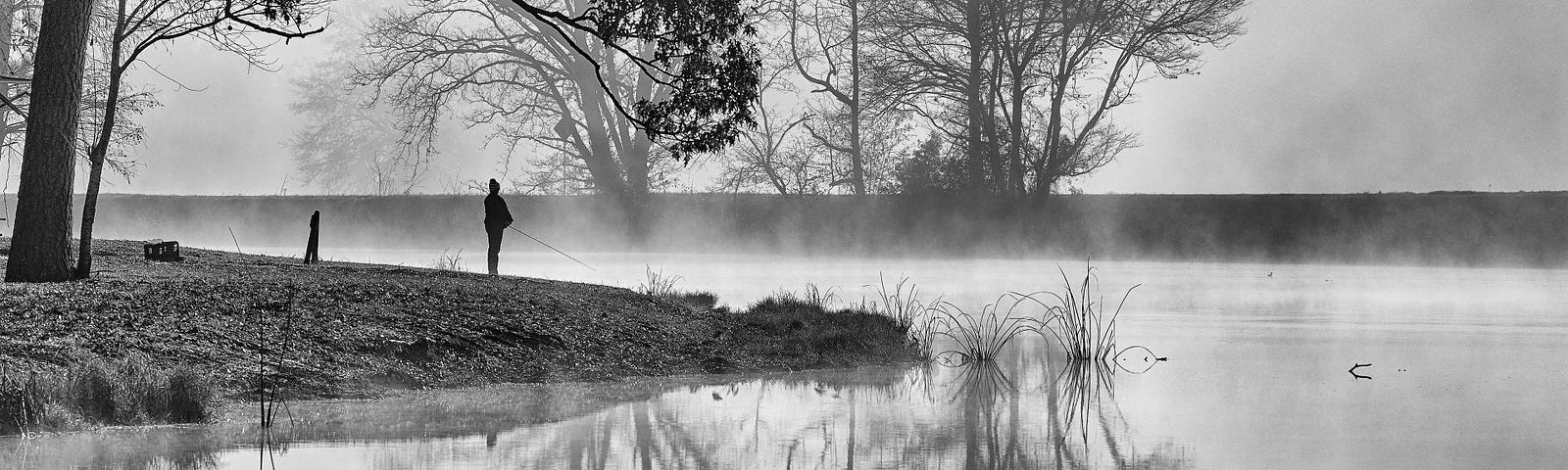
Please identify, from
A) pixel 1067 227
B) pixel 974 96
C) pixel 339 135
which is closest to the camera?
pixel 974 96

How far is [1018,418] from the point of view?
33.8 ft

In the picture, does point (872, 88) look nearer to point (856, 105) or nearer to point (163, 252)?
point (856, 105)

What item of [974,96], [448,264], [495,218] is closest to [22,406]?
[495,218]

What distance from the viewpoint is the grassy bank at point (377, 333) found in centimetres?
1077

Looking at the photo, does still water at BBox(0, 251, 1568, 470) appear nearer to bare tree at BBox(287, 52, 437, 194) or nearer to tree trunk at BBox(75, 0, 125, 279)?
tree trunk at BBox(75, 0, 125, 279)

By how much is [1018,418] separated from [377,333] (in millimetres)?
5133

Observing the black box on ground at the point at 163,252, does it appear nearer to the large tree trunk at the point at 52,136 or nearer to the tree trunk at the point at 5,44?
the large tree trunk at the point at 52,136

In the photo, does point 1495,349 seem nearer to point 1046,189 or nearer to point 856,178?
point 1046,189

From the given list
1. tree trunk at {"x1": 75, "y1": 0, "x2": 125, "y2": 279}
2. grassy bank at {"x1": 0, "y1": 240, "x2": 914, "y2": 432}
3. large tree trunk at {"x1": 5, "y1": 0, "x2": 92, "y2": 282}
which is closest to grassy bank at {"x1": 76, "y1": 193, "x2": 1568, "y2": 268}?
grassy bank at {"x1": 0, "y1": 240, "x2": 914, "y2": 432}

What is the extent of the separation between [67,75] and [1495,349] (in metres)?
14.6

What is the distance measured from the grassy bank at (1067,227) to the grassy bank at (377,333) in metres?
22.8

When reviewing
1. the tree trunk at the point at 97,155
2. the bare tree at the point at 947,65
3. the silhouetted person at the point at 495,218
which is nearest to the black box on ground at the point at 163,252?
the tree trunk at the point at 97,155

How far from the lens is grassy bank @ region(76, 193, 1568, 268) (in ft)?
125

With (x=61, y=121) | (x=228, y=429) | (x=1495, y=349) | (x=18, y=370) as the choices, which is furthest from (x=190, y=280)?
(x=1495, y=349)
